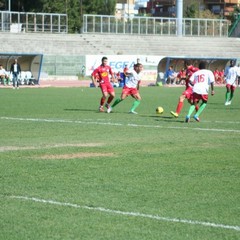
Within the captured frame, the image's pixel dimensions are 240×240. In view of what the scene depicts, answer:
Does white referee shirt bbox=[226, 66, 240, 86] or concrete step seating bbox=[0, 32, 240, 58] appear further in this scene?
concrete step seating bbox=[0, 32, 240, 58]

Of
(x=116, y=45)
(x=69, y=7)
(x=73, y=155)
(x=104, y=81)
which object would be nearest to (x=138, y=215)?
(x=73, y=155)

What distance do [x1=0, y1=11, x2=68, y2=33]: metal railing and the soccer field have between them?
50.4m

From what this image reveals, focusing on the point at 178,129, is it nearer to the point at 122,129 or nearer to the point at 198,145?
the point at 122,129

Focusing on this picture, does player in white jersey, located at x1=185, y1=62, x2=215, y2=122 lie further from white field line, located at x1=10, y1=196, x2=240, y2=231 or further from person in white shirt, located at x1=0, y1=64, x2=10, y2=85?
person in white shirt, located at x1=0, y1=64, x2=10, y2=85

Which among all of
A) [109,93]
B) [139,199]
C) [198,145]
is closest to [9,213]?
[139,199]

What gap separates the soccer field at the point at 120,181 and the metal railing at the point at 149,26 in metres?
54.9

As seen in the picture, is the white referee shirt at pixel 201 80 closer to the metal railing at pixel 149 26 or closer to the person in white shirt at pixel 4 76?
the person in white shirt at pixel 4 76

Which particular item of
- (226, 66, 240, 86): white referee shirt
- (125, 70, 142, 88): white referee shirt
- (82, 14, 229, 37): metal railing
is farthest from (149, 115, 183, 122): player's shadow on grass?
(82, 14, 229, 37): metal railing

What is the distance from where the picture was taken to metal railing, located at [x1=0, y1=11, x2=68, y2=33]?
235 feet

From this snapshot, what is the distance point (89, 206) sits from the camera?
9.90 metres

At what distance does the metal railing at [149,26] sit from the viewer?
76.6m

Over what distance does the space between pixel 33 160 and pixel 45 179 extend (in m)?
2.24

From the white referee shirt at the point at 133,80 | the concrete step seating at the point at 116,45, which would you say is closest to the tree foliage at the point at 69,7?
the concrete step seating at the point at 116,45

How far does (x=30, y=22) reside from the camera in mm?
73375
